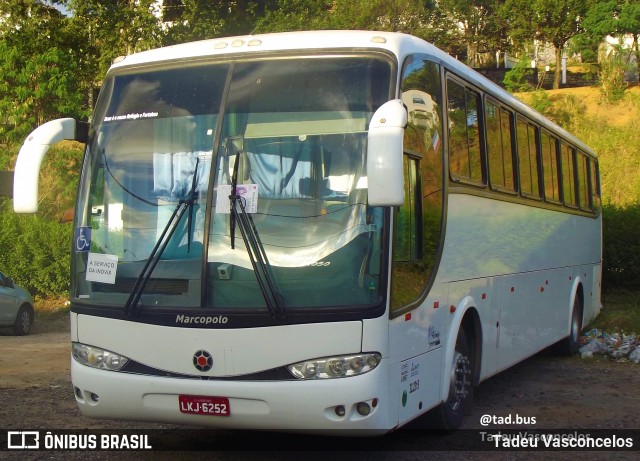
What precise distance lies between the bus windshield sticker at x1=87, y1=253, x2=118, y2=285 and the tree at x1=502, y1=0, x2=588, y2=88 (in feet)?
168

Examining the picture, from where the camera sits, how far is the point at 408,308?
650 cm

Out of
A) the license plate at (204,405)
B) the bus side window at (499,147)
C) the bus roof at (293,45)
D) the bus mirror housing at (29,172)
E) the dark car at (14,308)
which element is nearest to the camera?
the license plate at (204,405)

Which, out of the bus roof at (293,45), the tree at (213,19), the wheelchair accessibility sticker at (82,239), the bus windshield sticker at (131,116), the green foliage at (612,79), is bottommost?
the wheelchair accessibility sticker at (82,239)

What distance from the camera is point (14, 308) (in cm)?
1939

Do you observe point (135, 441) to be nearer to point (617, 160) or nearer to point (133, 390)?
point (133, 390)

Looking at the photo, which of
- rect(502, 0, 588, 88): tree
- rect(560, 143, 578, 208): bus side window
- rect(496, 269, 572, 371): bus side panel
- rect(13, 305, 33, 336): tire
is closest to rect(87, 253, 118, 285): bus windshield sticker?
rect(496, 269, 572, 371): bus side panel

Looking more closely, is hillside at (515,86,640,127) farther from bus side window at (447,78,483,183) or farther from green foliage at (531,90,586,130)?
bus side window at (447,78,483,183)

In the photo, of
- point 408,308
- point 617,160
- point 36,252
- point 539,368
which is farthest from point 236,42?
point 617,160

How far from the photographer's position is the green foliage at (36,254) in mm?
26344

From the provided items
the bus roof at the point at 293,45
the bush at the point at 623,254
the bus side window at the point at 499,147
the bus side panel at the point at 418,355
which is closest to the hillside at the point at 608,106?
the bush at the point at 623,254

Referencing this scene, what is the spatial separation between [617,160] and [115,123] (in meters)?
34.3

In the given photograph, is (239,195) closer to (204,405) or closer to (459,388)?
(204,405)

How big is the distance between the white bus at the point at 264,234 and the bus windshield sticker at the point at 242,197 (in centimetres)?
1

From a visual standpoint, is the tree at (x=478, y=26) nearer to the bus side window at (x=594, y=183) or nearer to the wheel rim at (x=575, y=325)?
the bus side window at (x=594, y=183)
